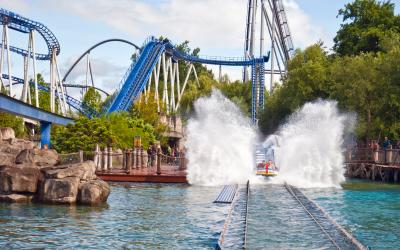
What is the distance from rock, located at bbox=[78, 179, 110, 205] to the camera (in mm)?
23594

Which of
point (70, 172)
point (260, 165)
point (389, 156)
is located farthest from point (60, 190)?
point (389, 156)

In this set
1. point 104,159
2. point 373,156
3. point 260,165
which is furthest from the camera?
point 373,156

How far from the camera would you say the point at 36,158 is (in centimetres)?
2706

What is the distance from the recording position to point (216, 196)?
27.2 metres

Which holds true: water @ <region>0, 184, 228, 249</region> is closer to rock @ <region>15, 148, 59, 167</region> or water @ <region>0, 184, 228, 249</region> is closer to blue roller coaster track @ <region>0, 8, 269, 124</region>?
rock @ <region>15, 148, 59, 167</region>

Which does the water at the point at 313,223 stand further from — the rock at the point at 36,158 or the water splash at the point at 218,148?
the rock at the point at 36,158

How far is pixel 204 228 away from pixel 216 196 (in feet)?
29.8

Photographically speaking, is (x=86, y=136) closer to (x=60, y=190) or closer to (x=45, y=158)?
(x=45, y=158)

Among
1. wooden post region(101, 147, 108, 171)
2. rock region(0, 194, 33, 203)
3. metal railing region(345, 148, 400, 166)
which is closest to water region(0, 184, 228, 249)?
rock region(0, 194, 33, 203)

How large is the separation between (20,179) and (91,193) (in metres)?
2.86

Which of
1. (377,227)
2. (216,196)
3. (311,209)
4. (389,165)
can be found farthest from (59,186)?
(389,165)

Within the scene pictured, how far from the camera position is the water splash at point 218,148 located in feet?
113

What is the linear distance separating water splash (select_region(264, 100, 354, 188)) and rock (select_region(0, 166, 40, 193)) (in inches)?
586

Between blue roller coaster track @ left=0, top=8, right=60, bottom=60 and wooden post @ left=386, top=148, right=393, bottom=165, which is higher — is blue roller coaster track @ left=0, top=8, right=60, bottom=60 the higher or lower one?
the higher one
